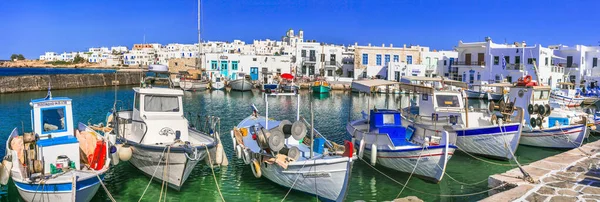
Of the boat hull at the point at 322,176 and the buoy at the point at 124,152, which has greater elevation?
the buoy at the point at 124,152

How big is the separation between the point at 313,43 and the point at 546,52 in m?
34.7

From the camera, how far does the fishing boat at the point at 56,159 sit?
33.9ft

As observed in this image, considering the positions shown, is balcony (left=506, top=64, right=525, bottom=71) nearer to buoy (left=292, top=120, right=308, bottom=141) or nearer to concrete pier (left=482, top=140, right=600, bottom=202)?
concrete pier (left=482, top=140, right=600, bottom=202)

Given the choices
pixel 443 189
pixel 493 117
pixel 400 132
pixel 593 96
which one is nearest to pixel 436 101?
pixel 493 117

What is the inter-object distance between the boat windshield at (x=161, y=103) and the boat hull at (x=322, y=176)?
15.6 ft

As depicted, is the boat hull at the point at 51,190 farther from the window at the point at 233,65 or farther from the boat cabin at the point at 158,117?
the window at the point at 233,65

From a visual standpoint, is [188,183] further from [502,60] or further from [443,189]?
[502,60]

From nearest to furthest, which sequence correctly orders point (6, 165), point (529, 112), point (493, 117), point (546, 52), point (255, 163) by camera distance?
1. point (6, 165)
2. point (255, 163)
3. point (493, 117)
4. point (529, 112)
5. point (546, 52)

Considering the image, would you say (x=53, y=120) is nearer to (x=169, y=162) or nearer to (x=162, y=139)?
(x=162, y=139)

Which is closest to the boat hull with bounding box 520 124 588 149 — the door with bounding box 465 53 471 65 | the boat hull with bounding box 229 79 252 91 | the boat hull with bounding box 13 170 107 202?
the boat hull with bounding box 13 170 107 202

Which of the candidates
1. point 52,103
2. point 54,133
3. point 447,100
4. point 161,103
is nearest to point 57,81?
point 161,103

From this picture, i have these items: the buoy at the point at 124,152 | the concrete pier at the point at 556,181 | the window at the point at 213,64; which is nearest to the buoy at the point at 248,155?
the buoy at the point at 124,152

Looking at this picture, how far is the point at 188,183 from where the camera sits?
46.8 feet

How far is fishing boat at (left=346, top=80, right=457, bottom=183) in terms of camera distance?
14.0 metres
